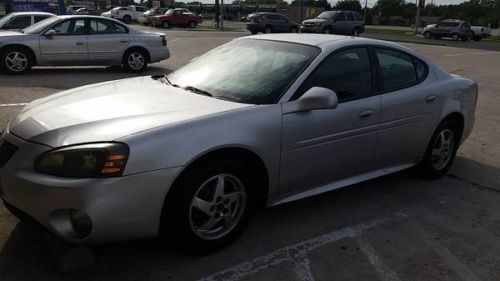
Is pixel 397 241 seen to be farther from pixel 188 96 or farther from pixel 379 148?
pixel 188 96

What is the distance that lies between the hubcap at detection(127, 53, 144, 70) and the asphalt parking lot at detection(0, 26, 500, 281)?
9.22m

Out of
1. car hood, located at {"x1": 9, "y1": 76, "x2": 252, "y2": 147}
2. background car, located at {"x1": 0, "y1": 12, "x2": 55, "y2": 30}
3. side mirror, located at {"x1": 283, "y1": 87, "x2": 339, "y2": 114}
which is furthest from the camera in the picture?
background car, located at {"x1": 0, "y1": 12, "x2": 55, "y2": 30}

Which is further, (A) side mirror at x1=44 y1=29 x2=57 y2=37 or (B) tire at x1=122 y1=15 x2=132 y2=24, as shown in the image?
(B) tire at x1=122 y1=15 x2=132 y2=24

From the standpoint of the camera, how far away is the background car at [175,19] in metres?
42.6

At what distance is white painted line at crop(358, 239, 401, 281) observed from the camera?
11.4 ft

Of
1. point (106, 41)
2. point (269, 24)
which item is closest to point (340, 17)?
point (269, 24)

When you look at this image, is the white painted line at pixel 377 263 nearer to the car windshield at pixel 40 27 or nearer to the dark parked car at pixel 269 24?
the car windshield at pixel 40 27

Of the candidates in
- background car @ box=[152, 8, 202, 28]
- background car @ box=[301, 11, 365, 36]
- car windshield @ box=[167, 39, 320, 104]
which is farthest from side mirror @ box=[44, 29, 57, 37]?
background car @ box=[152, 8, 202, 28]

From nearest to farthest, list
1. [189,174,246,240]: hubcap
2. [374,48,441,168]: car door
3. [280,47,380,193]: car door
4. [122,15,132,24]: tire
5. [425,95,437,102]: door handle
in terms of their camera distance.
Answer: [189,174,246,240]: hubcap
[280,47,380,193]: car door
[374,48,441,168]: car door
[425,95,437,102]: door handle
[122,15,132,24]: tire

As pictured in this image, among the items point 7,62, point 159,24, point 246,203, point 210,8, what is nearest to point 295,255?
point 246,203

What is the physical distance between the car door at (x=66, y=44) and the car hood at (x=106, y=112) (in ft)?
27.9

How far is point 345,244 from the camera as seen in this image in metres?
3.88

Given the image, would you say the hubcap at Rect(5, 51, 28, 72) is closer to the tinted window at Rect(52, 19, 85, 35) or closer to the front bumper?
the tinted window at Rect(52, 19, 85, 35)

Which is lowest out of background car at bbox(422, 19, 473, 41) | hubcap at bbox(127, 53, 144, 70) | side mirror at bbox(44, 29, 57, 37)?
background car at bbox(422, 19, 473, 41)
